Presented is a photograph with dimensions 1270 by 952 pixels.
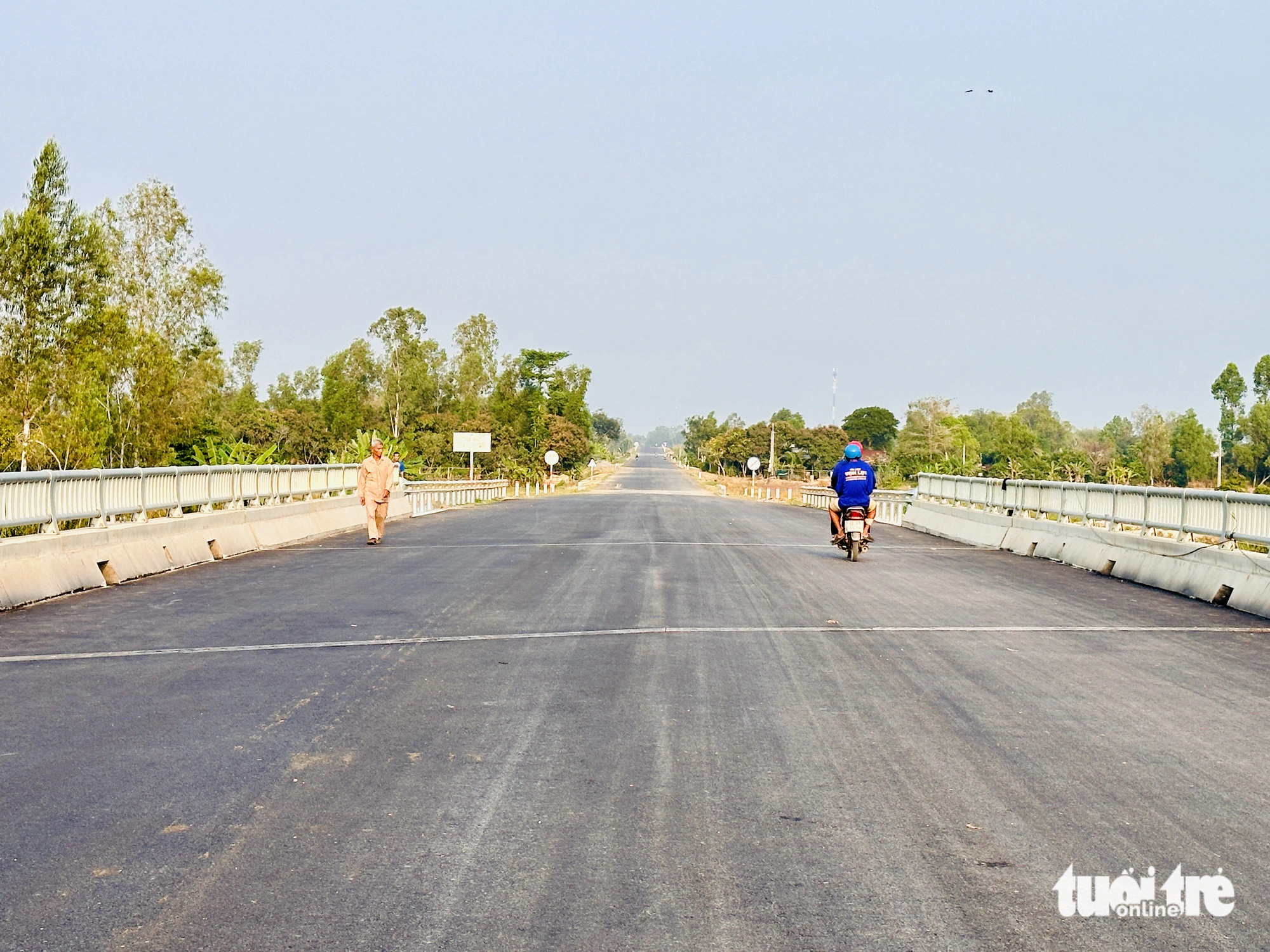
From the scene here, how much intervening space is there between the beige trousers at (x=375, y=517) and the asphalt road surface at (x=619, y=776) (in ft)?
28.2

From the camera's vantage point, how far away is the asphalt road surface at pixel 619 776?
4062mm

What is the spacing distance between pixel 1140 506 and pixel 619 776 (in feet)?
43.2

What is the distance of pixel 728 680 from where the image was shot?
818 cm

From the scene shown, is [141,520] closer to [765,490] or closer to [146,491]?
[146,491]

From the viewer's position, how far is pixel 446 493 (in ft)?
147

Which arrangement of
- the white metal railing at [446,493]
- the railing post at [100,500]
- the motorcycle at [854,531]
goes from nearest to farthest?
1. the railing post at [100,500]
2. the motorcycle at [854,531]
3. the white metal railing at [446,493]

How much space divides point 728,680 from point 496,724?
6.79 feet

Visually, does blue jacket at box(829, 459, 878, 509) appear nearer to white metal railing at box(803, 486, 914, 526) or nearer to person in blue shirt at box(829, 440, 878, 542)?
person in blue shirt at box(829, 440, 878, 542)

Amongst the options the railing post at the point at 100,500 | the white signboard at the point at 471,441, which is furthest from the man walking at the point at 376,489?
the white signboard at the point at 471,441

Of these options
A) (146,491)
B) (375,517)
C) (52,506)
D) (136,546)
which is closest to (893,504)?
(375,517)

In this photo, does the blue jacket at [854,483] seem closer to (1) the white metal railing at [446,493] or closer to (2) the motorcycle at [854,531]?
(2) the motorcycle at [854,531]

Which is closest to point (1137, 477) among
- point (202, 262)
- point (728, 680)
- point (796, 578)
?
point (202, 262)

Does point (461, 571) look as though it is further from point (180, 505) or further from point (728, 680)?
point (728, 680)

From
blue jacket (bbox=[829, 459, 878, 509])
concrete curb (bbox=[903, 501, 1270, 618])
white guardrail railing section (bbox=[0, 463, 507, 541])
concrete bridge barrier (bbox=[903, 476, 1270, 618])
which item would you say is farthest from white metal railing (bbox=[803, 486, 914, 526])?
white guardrail railing section (bbox=[0, 463, 507, 541])
